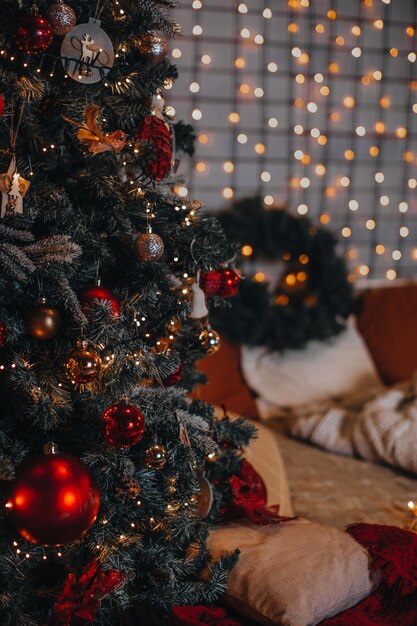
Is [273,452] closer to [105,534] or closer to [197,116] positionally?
[105,534]

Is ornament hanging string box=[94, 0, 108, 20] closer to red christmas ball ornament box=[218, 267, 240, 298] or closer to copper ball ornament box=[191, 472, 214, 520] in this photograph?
red christmas ball ornament box=[218, 267, 240, 298]

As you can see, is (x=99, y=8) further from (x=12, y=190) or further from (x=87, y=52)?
(x=12, y=190)

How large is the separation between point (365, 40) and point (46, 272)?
237 cm

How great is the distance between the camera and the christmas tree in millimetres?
1232

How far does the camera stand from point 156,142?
1332 mm

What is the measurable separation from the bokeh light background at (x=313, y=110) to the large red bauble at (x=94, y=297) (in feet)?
5.71

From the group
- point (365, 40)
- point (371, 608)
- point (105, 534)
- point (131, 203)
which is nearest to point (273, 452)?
point (371, 608)

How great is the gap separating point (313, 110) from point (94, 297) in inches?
81.8

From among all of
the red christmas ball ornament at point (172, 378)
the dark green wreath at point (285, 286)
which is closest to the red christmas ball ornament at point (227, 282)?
the red christmas ball ornament at point (172, 378)

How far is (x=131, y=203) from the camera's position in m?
1.37

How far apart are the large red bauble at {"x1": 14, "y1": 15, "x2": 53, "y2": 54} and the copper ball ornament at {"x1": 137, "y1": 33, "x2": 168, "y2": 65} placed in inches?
8.6

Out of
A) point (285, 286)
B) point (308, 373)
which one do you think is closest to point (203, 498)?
point (308, 373)

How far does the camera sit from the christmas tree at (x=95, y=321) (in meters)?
1.23

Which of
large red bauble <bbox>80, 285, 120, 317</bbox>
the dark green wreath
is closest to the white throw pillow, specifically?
the dark green wreath
